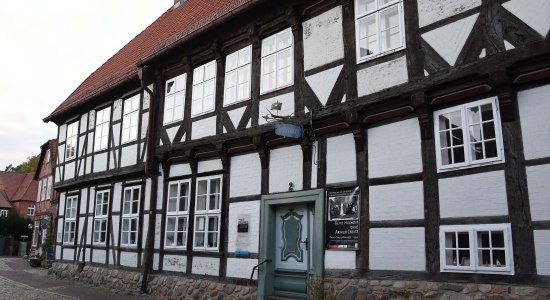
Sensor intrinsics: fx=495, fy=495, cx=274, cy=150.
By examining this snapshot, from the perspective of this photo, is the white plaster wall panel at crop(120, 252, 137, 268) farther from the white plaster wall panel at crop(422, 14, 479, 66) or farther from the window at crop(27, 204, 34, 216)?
the window at crop(27, 204, 34, 216)

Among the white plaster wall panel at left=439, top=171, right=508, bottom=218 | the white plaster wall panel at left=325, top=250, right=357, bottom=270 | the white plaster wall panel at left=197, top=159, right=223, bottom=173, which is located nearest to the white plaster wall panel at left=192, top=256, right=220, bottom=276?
the white plaster wall panel at left=197, top=159, right=223, bottom=173

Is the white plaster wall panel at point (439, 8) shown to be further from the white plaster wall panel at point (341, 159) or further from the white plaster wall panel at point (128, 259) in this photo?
the white plaster wall panel at point (128, 259)

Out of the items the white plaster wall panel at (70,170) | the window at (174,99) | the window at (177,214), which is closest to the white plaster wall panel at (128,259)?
the window at (177,214)

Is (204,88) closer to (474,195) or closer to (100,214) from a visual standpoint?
(100,214)

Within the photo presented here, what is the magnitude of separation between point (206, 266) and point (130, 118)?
19.9 ft

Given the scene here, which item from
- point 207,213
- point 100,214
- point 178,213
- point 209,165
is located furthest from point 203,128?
point 100,214

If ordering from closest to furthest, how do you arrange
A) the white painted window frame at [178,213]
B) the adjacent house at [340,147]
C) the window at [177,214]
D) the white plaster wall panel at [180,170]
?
the adjacent house at [340,147], the white painted window frame at [178,213], the window at [177,214], the white plaster wall panel at [180,170]

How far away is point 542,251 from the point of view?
608cm

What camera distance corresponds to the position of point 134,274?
13.5 m

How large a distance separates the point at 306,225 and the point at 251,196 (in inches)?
64.4

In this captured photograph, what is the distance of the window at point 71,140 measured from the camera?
18.5 m

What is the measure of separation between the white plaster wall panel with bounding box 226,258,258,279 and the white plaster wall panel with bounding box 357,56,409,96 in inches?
167

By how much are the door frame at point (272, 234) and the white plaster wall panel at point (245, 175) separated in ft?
1.52

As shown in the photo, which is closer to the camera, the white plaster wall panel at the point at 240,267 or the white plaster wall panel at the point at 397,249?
the white plaster wall panel at the point at 397,249
